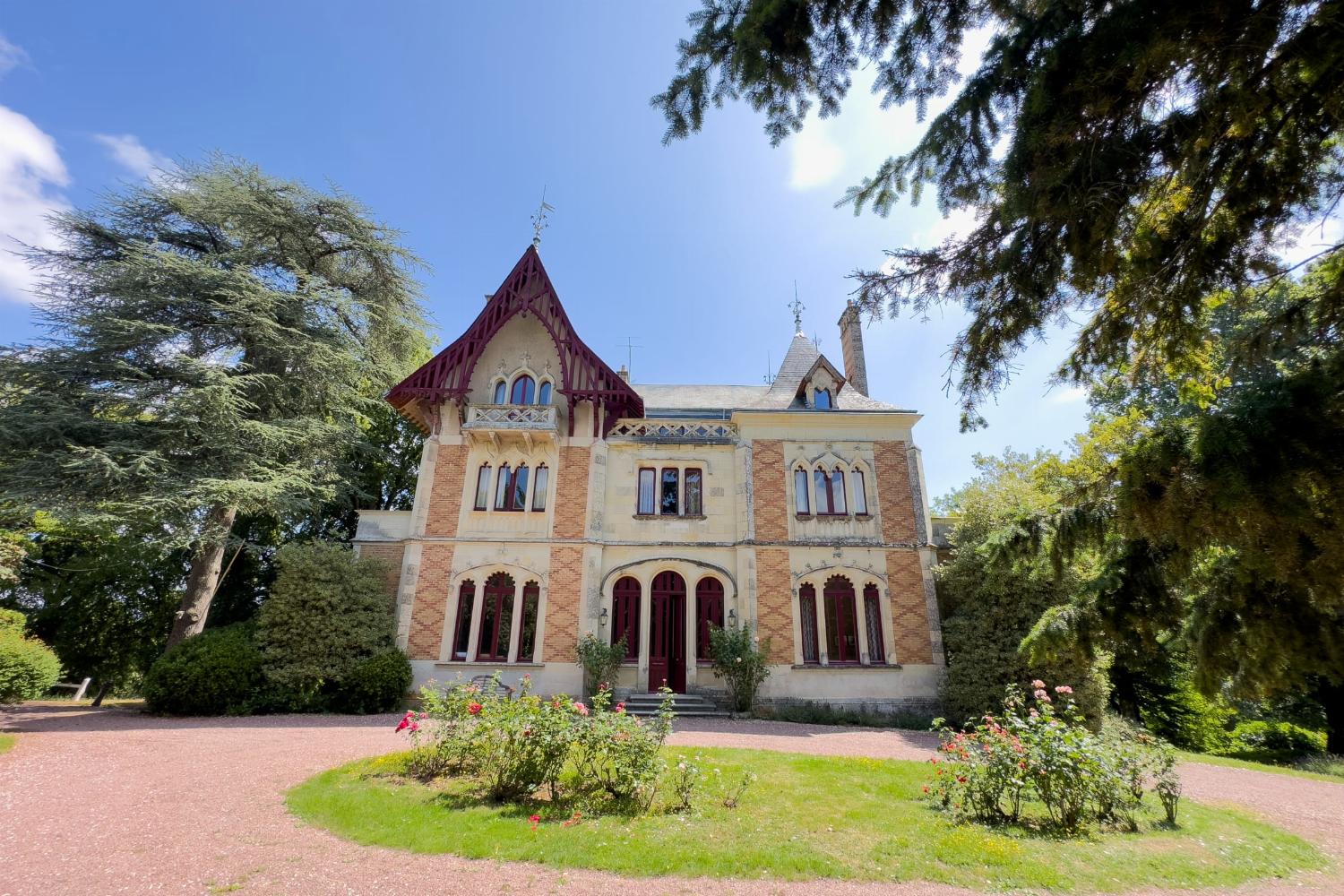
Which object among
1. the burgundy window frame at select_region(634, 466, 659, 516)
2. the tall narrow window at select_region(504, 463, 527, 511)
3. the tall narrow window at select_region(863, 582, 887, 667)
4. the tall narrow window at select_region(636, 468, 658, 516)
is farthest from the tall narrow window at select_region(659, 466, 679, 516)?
the tall narrow window at select_region(863, 582, 887, 667)

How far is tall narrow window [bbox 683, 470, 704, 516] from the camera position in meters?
16.6

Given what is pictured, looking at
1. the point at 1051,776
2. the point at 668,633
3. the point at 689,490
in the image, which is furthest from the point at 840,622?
the point at 1051,776

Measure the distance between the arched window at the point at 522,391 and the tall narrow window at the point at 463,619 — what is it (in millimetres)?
5474

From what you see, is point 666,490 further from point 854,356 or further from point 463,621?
point 854,356

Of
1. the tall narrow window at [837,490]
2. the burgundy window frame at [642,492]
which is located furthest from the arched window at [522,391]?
the tall narrow window at [837,490]

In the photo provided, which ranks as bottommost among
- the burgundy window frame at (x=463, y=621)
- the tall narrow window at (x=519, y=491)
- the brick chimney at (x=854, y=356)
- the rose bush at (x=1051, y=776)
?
the rose bush at (x=1051, y=776)

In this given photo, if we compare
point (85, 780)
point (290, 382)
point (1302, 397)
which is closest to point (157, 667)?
point (85, 780)

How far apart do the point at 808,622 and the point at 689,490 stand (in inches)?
192

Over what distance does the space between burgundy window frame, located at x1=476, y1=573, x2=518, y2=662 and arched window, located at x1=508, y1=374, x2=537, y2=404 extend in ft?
17.2

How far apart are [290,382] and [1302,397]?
19.7 m

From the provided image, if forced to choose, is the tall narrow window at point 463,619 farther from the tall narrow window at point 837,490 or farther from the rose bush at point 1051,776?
the rose bush at point 1051,776

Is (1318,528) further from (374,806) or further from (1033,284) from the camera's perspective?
(374,806)

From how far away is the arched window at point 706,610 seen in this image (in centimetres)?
1534

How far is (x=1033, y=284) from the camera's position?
4.05m
